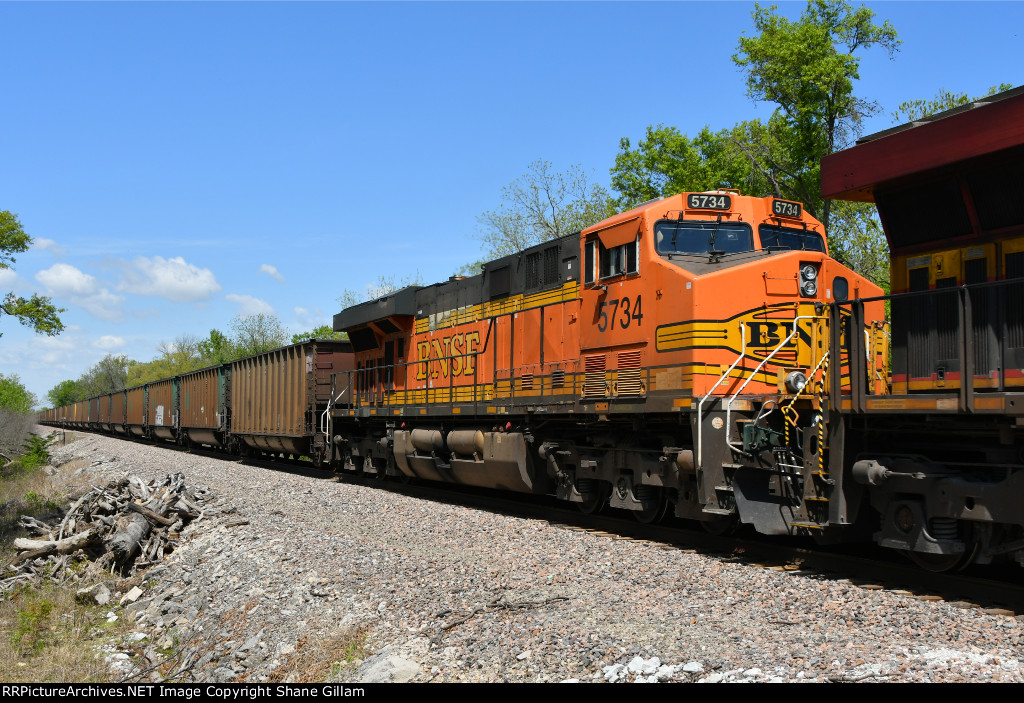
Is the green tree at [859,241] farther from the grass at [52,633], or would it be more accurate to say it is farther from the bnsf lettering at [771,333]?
the grass at [52,633]

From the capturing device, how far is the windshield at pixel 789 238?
31.8ft

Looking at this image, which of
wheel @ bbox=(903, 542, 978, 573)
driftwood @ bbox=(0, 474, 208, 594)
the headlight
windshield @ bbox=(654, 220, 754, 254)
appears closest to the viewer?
wheel @ bbox=(903, 542, 978, 573)

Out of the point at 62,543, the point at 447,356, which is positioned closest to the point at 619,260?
the point at 447,356

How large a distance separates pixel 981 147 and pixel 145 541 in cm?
1184

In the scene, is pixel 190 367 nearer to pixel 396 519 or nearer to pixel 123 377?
pixel 123 377

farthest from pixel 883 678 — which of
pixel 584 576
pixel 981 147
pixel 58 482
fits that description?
pixel 58 482

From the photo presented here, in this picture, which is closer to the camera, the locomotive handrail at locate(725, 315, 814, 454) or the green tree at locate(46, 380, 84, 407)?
the locomotive handrail at locate(725, 315, 814, 454)

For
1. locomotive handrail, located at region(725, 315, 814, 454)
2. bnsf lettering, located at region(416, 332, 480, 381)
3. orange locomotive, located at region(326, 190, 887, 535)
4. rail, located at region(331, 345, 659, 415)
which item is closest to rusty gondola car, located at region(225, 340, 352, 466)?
rail, located at region(331, 345, 659, 415)

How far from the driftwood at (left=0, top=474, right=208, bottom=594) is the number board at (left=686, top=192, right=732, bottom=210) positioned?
29.5ft

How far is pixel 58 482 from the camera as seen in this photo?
23.2m

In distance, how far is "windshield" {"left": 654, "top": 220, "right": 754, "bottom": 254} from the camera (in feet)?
31.1

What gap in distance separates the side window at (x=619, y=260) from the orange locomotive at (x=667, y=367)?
0.03 m

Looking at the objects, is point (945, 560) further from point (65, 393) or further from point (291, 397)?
point (65, 393)

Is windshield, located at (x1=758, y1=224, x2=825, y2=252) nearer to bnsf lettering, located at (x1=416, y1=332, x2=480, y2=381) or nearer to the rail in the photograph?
the rail
